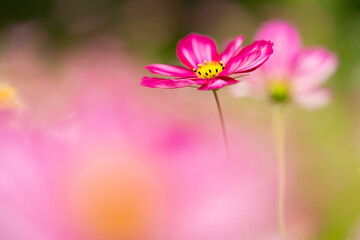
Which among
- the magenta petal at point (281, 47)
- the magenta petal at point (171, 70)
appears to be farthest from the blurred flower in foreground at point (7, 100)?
the magenta petal at point (281, 47)

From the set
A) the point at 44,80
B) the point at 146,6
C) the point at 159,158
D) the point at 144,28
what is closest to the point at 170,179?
the point at 159,158

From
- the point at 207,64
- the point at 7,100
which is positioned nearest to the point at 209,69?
the point at 207,64

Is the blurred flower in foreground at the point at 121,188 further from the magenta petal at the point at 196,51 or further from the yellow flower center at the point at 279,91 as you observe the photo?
the yellow flower center at the point at 279,91

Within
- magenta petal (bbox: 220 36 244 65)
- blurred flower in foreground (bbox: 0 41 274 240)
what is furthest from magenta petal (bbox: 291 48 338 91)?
blurred flower in foreground (bbox: 0 41 274 240)

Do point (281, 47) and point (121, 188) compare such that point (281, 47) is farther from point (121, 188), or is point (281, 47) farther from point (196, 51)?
point (121, 188)

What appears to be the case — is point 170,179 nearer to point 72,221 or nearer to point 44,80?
point 72,221

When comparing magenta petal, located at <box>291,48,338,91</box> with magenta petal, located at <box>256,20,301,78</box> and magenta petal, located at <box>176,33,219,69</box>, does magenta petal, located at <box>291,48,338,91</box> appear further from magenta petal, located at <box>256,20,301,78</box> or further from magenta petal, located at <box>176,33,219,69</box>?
magenta petal, located at <box>176,33,219,69</box>

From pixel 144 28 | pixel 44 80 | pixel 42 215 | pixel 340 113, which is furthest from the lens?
pixel 144 28

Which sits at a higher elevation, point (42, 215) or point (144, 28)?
point (144, 28)
